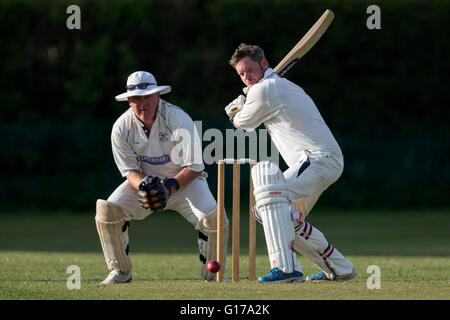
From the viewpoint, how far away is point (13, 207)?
12648mm

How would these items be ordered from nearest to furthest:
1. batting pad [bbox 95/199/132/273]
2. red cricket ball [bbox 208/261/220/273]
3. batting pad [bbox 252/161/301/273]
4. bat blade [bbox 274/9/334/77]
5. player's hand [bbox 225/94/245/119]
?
batting pad [bbox 252/161/301/273]
red cricket ball [bbox 208/261/220/273]
player's hand [bbox 225/94/245/119]
batting pad [bbox 95/199/132/273]
bat blade [bbox 274/9/334/77]

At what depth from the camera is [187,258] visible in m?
7.45

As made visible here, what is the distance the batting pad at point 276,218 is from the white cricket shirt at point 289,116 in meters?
0.33

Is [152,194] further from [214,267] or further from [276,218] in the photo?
[276,218]

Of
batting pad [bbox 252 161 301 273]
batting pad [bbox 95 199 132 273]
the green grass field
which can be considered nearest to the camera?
the green grass field

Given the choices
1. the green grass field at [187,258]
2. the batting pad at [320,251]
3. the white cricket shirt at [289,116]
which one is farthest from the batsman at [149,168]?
the white cricket shirt at [289,116]

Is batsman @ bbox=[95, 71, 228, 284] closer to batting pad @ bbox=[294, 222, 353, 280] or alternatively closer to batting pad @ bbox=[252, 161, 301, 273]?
batting pad @ bbox=[294, 222, 353, 280]

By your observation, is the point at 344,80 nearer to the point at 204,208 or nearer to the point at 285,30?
the point at 285,30

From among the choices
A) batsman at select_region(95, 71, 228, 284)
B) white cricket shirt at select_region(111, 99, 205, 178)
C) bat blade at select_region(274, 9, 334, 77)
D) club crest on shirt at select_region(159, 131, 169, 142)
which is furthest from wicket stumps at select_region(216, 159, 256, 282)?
bat blade at select_region(274, 9, 334, 77)

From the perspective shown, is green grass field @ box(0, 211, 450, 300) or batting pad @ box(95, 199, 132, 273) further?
batting pad @ box(95, 199, 132, 273)

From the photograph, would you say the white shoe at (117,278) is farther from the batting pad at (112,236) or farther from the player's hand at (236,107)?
the player's hand at (236,107)

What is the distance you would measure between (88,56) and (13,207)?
2.75m

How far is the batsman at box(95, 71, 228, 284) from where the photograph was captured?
513cm
